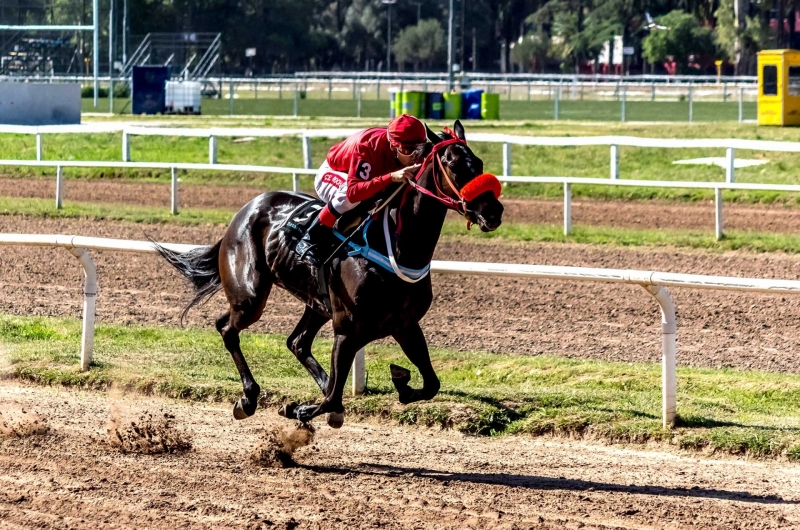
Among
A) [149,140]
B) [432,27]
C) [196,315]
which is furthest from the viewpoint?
[432,27]

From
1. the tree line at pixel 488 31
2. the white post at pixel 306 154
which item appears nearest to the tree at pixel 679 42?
the tree line at pixel 488 31

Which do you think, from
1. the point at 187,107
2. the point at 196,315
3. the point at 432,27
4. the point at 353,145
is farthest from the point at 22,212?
the point at 432,27

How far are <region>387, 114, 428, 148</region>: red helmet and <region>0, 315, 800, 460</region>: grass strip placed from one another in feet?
5.98

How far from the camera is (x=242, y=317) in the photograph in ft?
22.4

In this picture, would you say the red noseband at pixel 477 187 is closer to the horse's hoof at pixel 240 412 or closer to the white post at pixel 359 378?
the horse's hoof at pixel 240 412

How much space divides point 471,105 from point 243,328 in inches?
965

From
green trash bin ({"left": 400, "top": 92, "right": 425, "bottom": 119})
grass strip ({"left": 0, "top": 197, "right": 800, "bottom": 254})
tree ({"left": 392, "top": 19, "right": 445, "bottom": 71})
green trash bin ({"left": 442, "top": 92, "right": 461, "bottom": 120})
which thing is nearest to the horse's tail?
grass strip ({"left": 0, "top": 197, "right": 800, "bottom": 254})

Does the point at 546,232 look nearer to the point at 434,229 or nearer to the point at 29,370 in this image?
the point at 29,370

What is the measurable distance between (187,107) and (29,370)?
91.4ft

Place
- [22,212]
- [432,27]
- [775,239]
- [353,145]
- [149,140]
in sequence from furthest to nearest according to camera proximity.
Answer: [432,27] < [149,140] < [22,212] < [775,239] < [353,145]

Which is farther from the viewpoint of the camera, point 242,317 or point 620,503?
point 242,317

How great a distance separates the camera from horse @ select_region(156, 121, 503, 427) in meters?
5.56

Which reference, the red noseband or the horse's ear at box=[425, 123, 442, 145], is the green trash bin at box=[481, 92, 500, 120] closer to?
the horse's ear at box=[425, 123, 442, 145]

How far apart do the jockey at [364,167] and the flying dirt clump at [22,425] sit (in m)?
1.76
